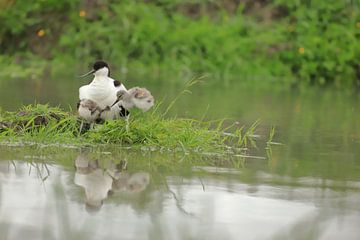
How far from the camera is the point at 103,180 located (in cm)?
580

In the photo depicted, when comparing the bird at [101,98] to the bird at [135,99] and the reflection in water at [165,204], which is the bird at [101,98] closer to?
the bird at [135,99]

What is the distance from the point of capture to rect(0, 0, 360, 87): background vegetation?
17.1m

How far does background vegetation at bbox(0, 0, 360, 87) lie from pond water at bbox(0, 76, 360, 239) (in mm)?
8407

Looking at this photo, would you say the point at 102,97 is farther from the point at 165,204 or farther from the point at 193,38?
the point at 193,38

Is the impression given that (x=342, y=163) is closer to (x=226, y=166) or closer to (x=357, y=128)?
(x=226, y=166)

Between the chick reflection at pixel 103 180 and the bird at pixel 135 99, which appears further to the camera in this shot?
the bird at pixel 135 99

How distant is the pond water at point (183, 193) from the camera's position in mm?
4586

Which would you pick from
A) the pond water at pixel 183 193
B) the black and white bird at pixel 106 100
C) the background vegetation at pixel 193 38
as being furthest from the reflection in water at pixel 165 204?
the background vegetation at pixel 193 38

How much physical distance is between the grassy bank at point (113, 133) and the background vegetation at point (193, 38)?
858 centimetres

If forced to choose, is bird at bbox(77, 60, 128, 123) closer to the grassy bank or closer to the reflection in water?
the grassy bank

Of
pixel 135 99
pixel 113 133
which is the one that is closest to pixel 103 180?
pixel 113 133

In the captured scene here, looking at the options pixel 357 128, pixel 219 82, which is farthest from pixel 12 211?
pixel 219 82

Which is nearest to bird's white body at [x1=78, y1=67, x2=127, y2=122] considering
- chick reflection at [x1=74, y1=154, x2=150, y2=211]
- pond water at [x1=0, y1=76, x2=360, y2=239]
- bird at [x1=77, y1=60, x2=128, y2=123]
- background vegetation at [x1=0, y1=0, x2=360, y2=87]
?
bird at [x1=77, y1=60, x2=128, y2=123]

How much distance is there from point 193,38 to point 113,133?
10.5 metres
